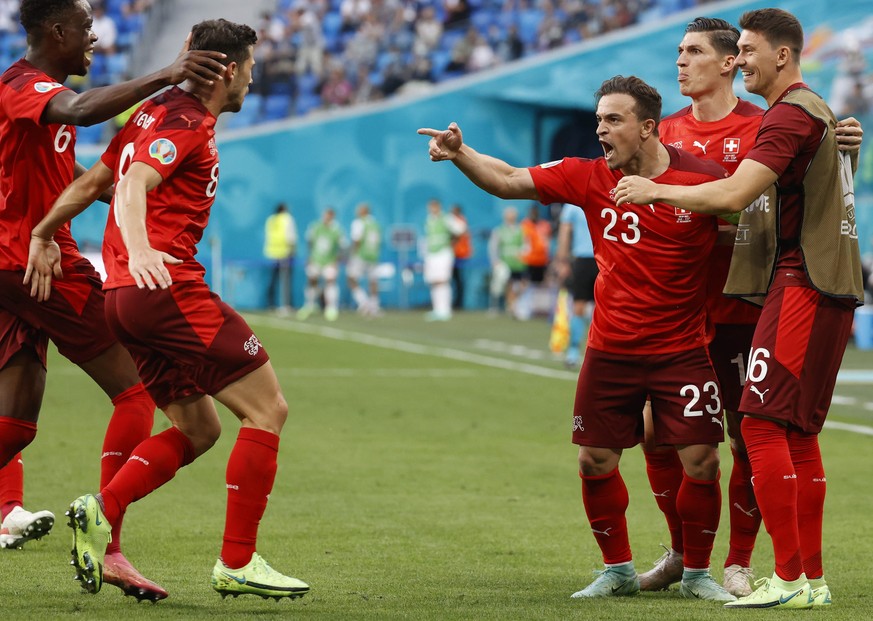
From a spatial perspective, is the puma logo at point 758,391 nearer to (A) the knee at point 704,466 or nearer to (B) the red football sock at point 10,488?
(A) the knee at point 704,466

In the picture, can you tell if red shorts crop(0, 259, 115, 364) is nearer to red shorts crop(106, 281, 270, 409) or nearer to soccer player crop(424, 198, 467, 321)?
red shorts crop(106, 281, 270, 409)

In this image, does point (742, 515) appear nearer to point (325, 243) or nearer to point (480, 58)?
point (325, 243)

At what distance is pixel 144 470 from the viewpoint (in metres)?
5.50

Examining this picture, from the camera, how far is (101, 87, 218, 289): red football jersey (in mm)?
5285

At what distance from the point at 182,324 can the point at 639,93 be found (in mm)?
2006

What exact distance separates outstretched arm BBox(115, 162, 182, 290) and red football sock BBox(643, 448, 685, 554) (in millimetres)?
2307

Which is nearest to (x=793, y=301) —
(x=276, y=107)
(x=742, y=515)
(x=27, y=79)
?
(x=742, y=515)

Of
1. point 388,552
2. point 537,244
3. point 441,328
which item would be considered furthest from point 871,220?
point 388,552

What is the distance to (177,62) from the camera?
5.36 metres

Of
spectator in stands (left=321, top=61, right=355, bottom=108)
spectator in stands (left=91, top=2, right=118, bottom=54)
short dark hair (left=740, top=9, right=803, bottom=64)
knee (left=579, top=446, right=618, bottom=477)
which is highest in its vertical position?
spectator in stands (left=91, top=2, right=118, bottom=54)

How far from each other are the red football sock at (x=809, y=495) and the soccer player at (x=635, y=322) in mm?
313

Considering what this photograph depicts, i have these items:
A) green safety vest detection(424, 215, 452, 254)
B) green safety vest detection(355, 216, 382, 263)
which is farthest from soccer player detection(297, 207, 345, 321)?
green safety vest detection(424, 215, 452, 254)

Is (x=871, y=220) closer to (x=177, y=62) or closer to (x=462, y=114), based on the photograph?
(x=462, y=114)

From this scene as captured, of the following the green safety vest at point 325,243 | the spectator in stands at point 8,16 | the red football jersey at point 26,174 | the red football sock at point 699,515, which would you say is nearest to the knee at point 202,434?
the red football jersey at point 26,174
